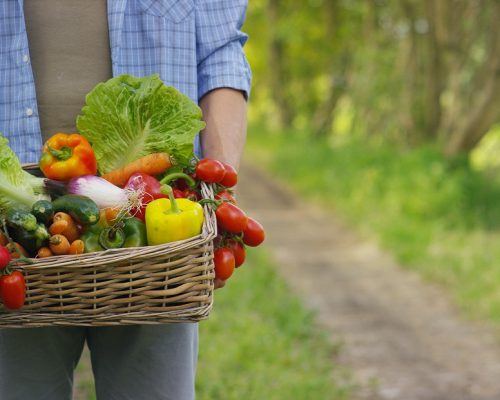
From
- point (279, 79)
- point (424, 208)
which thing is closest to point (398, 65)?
point (424, 208)

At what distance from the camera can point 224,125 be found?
2490 millimetres

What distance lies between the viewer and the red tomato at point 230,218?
2100mm

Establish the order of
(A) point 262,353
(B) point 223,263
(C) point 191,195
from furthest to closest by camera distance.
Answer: (A) point 262,353 < (C) point 191,195 < (B) point 223,263

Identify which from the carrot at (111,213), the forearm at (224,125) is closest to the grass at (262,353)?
the forearm at (224,125)

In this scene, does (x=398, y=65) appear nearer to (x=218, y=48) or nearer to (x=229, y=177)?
(x=218, y=48)

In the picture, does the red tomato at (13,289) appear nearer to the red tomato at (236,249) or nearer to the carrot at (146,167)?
the carrot at (146,167)

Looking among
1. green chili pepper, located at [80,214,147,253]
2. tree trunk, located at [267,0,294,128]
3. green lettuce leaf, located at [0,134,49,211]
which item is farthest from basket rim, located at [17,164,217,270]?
tree trunk, located at [267,0,294,128]

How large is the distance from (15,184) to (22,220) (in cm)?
20

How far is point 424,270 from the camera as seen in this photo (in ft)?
Answer: 24.3

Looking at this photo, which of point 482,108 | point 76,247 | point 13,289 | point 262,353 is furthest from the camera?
point 482,108

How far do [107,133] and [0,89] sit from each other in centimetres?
37

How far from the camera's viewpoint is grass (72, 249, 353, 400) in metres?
4.62

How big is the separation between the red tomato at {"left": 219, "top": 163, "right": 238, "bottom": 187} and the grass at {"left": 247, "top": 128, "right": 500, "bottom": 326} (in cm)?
422

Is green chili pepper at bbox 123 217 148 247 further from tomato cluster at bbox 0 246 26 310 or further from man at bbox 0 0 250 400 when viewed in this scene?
man at bbox 0 0 250 400
